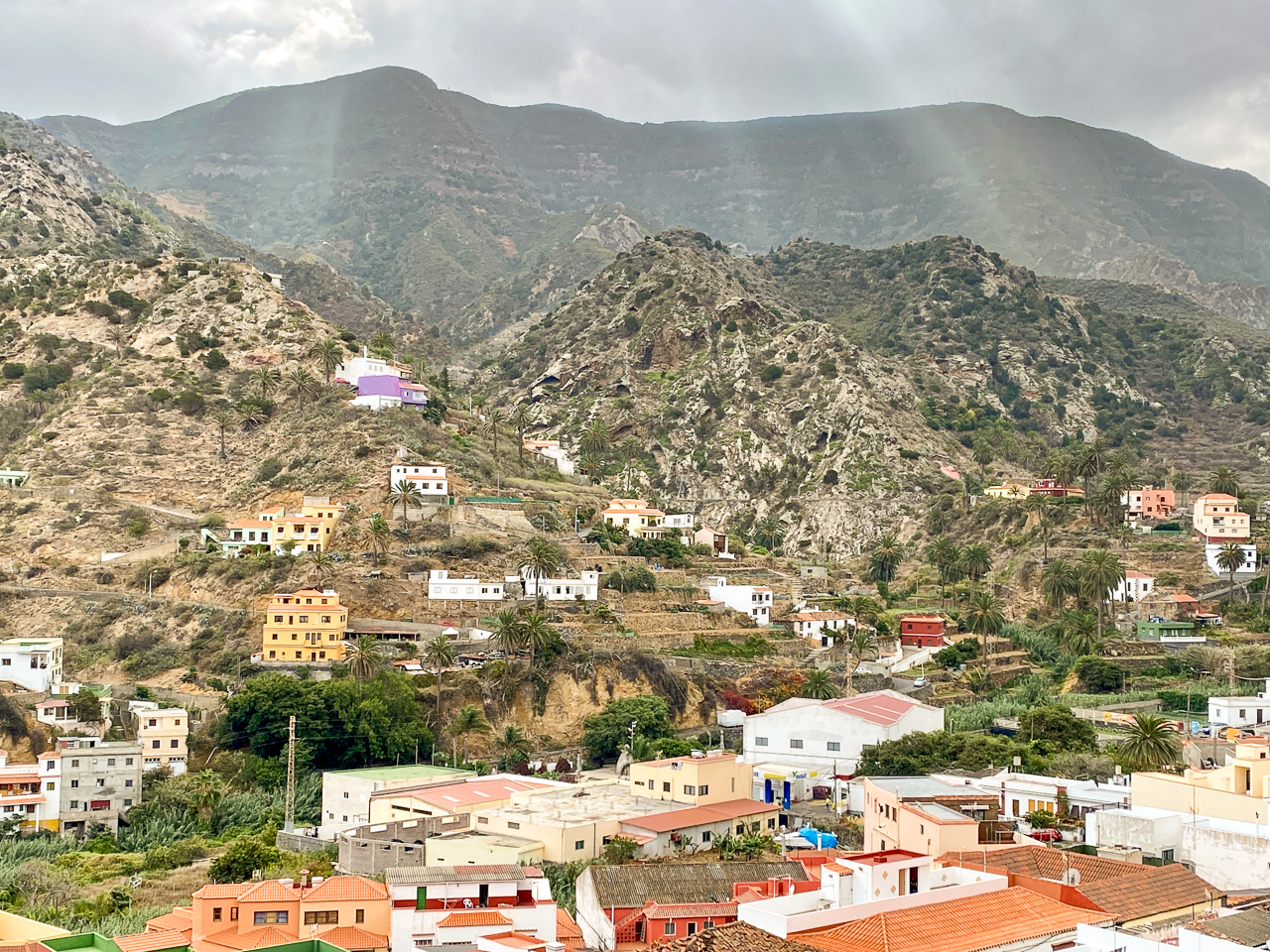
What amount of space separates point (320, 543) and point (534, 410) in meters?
61.4

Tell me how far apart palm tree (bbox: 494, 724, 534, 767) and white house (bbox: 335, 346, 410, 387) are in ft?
136

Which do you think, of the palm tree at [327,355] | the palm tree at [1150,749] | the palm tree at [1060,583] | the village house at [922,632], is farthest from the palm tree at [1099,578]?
the palm tree at [327,355]

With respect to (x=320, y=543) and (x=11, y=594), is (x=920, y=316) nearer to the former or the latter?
(x=320, y=543)

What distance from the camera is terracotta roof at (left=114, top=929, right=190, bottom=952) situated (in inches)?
1250

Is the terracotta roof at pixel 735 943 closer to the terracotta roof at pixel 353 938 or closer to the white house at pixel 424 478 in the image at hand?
the terracotta roof at pixel 353 938

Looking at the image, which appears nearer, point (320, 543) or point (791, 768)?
point (791, 768)

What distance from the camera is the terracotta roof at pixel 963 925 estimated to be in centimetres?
2734

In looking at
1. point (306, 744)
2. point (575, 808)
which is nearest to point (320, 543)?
point (306, 744)

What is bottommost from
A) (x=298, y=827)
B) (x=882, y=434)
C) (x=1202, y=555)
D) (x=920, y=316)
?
(x=298, y=827)

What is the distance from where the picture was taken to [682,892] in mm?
39156

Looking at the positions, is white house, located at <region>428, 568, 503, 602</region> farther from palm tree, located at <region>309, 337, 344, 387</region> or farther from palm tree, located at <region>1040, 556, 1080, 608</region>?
palm tree, located at <region>1040, 556, 1080, 608</region>

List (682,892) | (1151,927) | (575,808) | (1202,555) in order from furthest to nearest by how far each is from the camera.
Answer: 1. (1202,555)
2. (575,808)
3. (682,892)
4. (1151,927)

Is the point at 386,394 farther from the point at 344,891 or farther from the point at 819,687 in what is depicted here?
the point at 344,891

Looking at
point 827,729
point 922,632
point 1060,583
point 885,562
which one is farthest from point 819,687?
point 885,562
